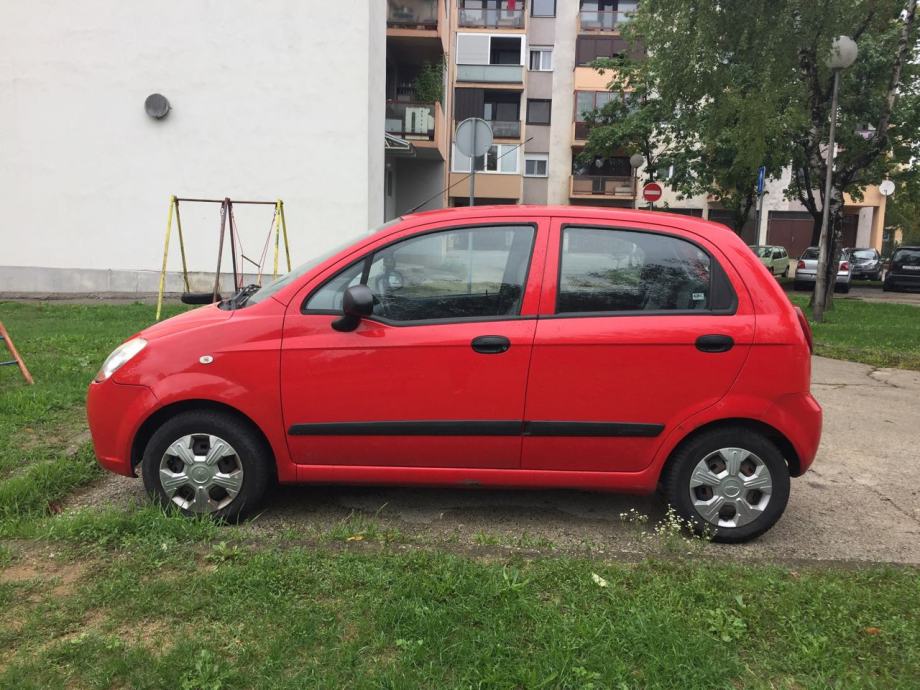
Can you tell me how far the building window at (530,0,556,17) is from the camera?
130ft

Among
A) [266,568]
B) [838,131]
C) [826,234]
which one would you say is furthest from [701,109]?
[266,568]

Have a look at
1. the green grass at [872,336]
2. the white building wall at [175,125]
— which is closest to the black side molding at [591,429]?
the green grass at [872,336]

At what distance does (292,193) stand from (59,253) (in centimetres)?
513

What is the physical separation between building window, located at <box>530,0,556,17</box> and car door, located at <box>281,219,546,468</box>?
40.6 metres

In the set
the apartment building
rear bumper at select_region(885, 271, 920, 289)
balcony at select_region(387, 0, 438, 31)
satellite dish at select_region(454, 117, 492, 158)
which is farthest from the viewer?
the apartment building

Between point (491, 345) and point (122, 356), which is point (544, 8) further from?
point (122, 356)

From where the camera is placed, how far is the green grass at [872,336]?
9305 mm

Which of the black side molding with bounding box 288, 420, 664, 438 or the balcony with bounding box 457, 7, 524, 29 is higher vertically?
the balcony with bounding box 457, 7, 524, 29

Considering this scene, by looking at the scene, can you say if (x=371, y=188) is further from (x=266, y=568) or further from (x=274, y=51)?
(x=266, y=568)

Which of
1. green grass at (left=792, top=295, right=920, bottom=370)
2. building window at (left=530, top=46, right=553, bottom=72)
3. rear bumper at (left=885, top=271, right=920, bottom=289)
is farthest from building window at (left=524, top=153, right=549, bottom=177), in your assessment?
green grass at (left=792, top=295, right=920, bottom=370)

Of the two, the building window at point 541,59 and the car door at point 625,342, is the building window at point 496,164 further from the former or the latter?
the car door at point 625,342

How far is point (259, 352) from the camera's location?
3482 mm

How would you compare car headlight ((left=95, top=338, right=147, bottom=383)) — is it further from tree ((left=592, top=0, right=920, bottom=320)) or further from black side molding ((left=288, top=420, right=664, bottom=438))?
tree ((left=592, top=0, right=920, bottom=320))

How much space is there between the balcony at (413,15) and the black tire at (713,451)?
17893mm
